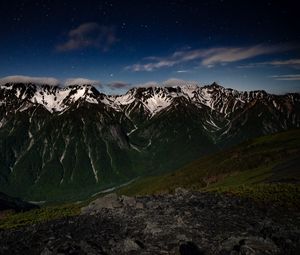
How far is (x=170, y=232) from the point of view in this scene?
3481 centimetres

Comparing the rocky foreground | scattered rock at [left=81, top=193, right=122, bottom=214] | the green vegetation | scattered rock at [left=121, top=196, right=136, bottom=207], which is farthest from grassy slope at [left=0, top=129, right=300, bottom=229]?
scattered rock at [left=121, top=196, right=136, bottom=207]

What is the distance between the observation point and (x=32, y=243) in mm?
34312

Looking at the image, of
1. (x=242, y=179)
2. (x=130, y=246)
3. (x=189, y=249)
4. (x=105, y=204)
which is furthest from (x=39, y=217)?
(x=189, y=249)

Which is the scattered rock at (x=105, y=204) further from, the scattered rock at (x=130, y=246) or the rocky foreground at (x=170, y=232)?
the scattered rock at (x=130, y=246)

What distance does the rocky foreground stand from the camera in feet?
99.7

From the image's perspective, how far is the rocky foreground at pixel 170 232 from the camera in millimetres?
30391

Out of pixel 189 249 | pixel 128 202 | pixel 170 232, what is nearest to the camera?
pixel 189 249

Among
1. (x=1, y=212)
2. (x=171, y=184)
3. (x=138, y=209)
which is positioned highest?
(x=138, y=209)

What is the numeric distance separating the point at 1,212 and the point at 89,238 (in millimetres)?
179629

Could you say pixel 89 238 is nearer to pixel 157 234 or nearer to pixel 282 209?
pixel 157 234

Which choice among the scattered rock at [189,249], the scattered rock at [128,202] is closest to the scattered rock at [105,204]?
the scattered rock at [128,202]

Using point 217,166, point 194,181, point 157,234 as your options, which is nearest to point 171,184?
point 194,181

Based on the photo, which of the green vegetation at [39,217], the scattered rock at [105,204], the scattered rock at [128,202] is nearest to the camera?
the scattered rock at [105,204]

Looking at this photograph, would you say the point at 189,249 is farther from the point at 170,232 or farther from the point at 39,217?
the point at 39,217
